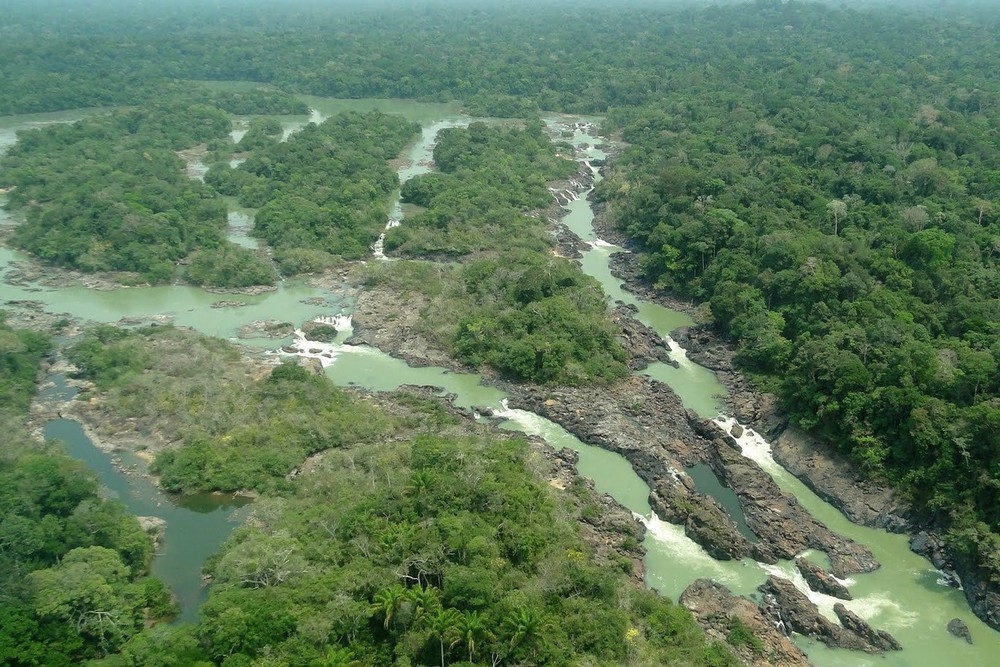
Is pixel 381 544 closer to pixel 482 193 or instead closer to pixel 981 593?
pixel 981 593

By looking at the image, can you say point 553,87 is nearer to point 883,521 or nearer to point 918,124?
point 918,124

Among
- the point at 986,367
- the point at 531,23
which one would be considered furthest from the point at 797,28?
the point at 986,367

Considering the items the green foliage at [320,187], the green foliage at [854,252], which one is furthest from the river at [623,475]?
the green foliage at [320,187]

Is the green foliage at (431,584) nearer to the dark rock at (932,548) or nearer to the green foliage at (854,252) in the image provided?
the dark rock at (932,548)

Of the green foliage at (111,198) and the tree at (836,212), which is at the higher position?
the tree at (836,212)

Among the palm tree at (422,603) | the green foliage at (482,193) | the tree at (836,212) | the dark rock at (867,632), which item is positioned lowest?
the green foliage at (482,193)

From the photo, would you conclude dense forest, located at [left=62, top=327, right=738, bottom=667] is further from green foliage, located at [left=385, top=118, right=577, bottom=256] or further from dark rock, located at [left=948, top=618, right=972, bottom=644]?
green foliage, located at [left=385, top=118, right=577, bottom=256]
